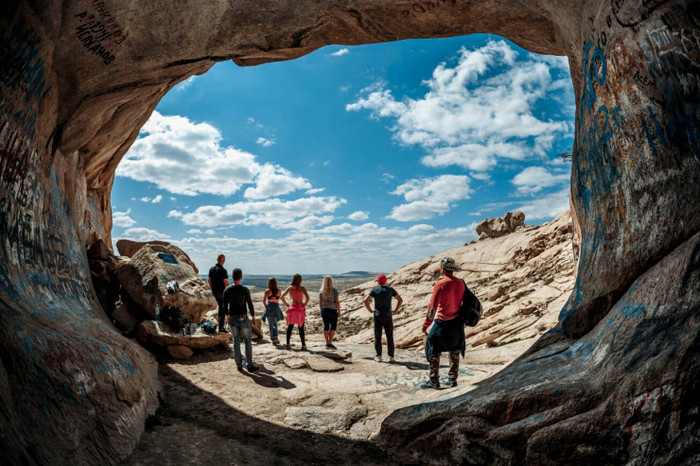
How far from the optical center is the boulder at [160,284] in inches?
380

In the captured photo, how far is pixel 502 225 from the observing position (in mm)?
29547

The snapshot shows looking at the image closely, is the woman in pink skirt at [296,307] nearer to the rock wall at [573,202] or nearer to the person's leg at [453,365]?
the rock wall at [573,202]

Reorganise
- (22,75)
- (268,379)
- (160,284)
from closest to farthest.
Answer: (22,75)
(268,379)
(160,284)

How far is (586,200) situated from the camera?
6254mm

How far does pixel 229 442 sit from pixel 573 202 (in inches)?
267

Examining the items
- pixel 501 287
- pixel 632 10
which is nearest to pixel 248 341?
pixel 632 10

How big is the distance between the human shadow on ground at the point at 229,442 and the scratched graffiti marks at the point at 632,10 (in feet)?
19.6

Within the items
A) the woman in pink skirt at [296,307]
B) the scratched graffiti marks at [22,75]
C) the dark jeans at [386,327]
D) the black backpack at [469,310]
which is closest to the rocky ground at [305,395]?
the dark jeans at [386,327]

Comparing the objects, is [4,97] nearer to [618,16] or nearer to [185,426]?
[185,426]

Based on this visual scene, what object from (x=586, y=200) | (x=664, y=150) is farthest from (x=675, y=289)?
(x=586, y=200)

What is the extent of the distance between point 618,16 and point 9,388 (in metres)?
7.58

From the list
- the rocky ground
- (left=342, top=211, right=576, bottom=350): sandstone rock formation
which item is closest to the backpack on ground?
the rocky ground

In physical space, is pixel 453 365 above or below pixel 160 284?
below

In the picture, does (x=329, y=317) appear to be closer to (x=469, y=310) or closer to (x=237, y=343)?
(x=237, y=343)
